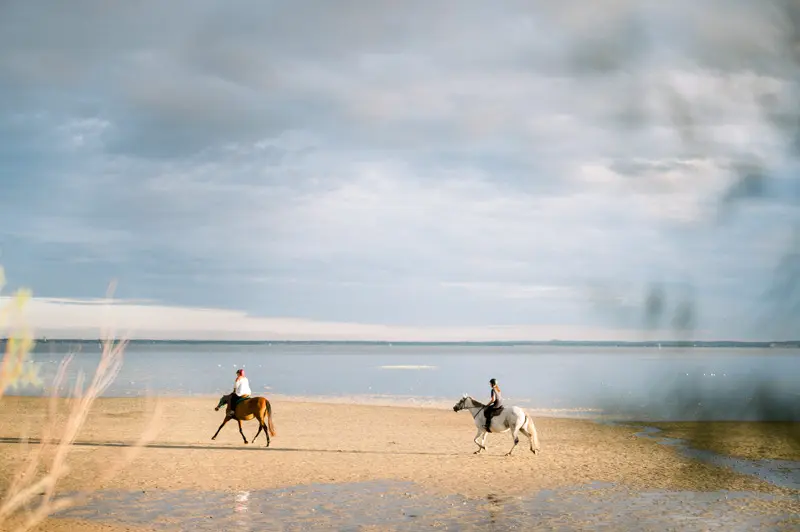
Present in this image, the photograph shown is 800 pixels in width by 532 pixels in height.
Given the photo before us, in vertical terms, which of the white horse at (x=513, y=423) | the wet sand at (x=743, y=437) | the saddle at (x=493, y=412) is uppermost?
the saddle at (x=493, y=412)

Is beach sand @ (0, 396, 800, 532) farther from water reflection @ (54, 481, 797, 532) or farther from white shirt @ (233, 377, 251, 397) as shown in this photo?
white shirt @ (233, 377, 251, 397)

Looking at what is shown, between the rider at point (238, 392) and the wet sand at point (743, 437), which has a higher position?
the rider at point (238, 392)

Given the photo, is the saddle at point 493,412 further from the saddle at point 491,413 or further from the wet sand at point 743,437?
the wet sand at point 743,437

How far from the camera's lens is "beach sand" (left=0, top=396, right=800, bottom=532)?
1883 centimetres

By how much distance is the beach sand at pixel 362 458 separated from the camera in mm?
18828

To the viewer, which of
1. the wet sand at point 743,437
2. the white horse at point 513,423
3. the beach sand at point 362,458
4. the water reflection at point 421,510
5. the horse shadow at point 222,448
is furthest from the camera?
the wet sand at point 743,437

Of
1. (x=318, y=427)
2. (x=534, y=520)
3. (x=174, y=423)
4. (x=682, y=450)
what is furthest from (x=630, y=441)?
(x=174, y=423)

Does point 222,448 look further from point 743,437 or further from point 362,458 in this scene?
point 743,437

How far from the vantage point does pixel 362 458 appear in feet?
76.0

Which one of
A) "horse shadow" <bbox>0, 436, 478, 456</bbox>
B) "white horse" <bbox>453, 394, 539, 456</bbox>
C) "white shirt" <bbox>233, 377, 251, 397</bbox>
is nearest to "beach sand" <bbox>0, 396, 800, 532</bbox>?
"horse shadow" <bbox>0, 436, 478, 456</bbox>

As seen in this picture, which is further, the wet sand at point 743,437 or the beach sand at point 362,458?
the wet sand at point 743,437

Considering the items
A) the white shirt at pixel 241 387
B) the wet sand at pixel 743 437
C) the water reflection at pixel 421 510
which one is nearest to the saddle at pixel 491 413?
the water reflection at pixel 421 510

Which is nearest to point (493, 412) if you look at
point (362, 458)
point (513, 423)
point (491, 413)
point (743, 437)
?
point (491, 413)

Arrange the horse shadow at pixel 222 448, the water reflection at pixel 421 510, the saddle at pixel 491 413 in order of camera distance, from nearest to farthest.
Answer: the water reflection at pixel 421 510, the saddle at pixel 491 413, the horse shadow at pixel 222 448
